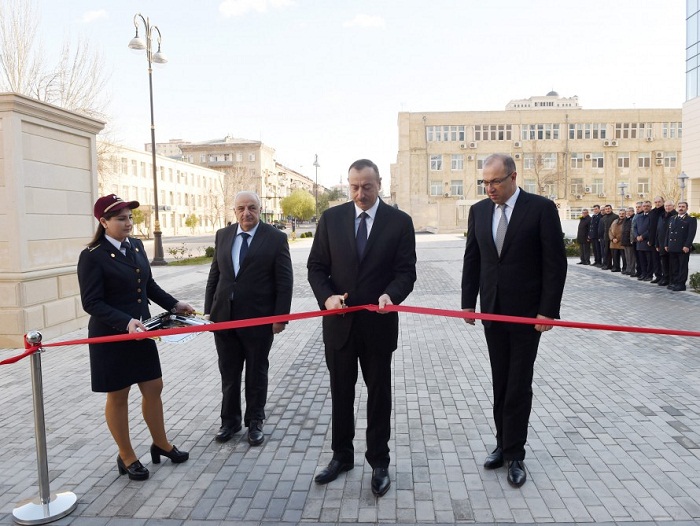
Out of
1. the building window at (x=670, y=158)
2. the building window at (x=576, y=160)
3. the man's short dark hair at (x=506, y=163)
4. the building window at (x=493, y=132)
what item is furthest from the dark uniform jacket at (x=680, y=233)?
the building window at (x=670, y=158)

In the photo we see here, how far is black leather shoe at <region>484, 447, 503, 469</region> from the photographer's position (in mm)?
4102

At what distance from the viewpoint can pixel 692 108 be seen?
40.9 m

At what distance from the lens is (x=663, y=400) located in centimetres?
557

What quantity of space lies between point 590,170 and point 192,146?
6917 cm

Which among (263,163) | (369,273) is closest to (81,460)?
(369,273)

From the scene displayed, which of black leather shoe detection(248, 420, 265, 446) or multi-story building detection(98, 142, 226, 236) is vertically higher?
multi-story building detection(98, 142, 226, 236)

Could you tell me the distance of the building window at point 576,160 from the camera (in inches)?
2589

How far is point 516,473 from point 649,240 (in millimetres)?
→ 12865

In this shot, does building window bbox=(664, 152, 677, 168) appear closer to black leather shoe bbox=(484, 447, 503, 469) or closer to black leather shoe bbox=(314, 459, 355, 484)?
black leather shoe bbox=(484, 447, 503, 469)

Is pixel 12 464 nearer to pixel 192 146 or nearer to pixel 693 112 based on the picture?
pixel 693 112

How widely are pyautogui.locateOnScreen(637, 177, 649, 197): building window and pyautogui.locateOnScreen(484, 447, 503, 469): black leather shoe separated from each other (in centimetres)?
7044

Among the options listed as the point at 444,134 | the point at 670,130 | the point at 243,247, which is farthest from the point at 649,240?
the point at 670,130

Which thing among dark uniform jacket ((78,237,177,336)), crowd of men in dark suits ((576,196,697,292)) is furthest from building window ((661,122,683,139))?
dark uniform jacket ((78,237,177,336))

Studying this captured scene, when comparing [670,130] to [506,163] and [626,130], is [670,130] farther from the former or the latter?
[506,163]
